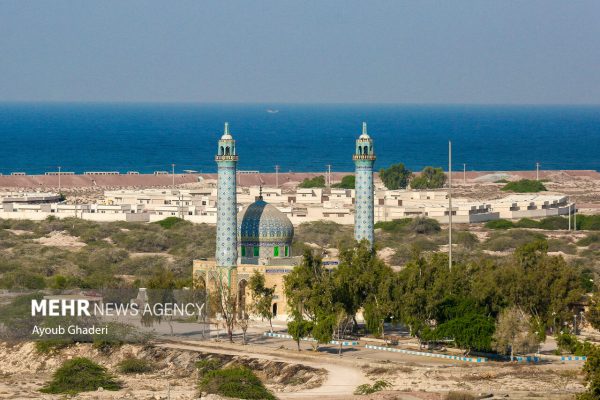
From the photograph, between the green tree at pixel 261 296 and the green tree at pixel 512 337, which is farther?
the green tree at pixel 261 296

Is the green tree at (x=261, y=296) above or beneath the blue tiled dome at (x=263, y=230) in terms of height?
beneath

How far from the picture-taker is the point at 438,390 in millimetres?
43656

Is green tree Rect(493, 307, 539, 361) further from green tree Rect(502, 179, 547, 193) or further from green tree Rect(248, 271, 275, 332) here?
green tree Rect(502, 179, 547, 193)

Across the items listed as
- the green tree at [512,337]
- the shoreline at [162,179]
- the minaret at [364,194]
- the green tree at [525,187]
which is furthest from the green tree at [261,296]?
the shoreline at [162,179]

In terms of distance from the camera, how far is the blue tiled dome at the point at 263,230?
5856cm

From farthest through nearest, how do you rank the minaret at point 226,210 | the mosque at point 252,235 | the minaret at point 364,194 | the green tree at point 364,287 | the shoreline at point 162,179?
the shoreline at point 162,179 < the minaret at point 364,194 < the minaret at point 226,210 < the mosque at point 252,235 < the green tree at point 364,287

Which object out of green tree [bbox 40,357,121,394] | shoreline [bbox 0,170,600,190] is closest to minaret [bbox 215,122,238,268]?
green tree [bbox 40,357,121,394]

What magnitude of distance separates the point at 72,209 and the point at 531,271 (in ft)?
194

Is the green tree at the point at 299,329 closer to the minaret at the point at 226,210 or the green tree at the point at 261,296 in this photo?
the green tree at the point at 261,296

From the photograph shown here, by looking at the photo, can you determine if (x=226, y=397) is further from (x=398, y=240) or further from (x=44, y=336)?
(x=398, y=240)

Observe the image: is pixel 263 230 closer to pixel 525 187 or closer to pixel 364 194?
pixel 364 194

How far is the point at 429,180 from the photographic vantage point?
5295 inches

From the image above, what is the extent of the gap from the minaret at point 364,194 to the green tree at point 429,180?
7390 cm

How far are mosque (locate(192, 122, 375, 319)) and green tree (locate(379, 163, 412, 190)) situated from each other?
7558 cm
